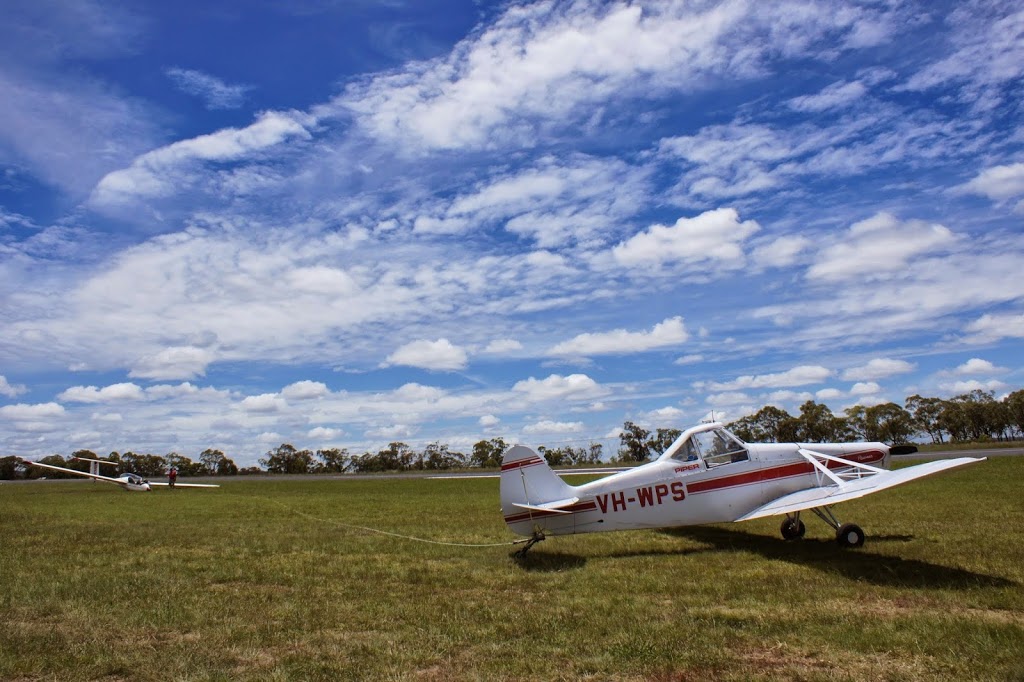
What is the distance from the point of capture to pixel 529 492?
10.7 metres

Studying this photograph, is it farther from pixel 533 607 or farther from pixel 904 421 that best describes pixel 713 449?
pixel 904 421

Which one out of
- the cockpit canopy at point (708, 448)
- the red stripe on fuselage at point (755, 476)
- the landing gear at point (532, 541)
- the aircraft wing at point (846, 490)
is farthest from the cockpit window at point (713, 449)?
the landing gear at point (532, 541)

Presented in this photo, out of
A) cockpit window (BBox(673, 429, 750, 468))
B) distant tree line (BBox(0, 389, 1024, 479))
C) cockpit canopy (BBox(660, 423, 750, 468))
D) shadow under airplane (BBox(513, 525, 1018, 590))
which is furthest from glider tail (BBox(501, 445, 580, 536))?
distant tree line (BBox(0, 389, 1024, 479))

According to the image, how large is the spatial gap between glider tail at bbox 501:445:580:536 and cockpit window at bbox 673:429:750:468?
2.22 m

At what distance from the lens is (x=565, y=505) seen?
34.9ft

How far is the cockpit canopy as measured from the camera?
11203 millimetres

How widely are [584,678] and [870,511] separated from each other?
13899 mm

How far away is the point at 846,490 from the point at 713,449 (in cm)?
219

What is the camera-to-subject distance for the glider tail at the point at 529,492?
1062 centimetres

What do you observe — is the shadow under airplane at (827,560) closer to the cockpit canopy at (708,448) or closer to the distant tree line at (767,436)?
the cockpit canopy at (708,448)

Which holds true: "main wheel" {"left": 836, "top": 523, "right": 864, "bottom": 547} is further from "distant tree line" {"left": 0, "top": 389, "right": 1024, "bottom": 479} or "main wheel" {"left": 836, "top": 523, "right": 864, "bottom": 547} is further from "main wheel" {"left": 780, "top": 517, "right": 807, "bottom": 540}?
"distant tree line" {"left": 0, "top": 389, "right": 1024, "bottom": 479}

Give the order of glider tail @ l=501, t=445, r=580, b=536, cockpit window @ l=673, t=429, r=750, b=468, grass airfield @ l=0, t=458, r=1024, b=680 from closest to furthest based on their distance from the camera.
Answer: grass airfield @ l=0, t=458, r=1024, b=680, glider tail @ l=501, t=445, r=580, b=536, cockpit window @ l=673, t=429, r=750, b=468

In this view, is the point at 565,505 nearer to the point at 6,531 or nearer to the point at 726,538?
the point at 726,538

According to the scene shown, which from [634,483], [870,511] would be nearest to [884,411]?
[870,511]
